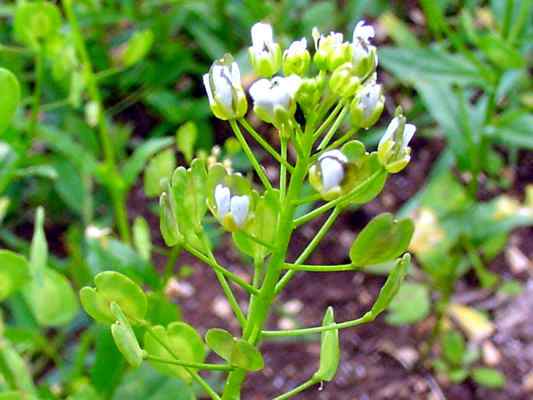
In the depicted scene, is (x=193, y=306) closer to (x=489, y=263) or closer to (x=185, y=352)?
(x=489, y=263)

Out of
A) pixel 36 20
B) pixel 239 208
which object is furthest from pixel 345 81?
pixel 36 20

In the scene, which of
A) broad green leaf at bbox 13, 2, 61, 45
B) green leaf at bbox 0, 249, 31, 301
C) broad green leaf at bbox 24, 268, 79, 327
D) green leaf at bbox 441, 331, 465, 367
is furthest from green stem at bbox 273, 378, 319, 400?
green leaf at bbox 441, 331, 465, 367

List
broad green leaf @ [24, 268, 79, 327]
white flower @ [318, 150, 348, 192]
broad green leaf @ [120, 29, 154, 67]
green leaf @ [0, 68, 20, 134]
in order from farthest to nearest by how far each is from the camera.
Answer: broad green leaf @ [120, 29, 154, 67] → broad green leaf @ [24, 268, 79, 327] → green leaf @ [0, 68, 20, 134] → white flower @ [318, 150, 348, 192]

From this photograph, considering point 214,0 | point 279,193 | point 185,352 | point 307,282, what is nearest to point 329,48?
point 279,193

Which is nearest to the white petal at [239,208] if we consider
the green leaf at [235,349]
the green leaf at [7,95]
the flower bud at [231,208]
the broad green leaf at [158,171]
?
the flower bud at [231,208]

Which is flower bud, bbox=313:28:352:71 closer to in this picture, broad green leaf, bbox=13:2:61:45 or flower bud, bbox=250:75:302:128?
flower bud, bbox=250:75:302:128
